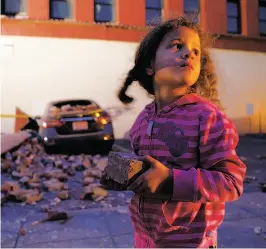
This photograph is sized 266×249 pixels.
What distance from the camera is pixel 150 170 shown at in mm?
892

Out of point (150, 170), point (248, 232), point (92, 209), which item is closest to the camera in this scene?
point (150, 170)

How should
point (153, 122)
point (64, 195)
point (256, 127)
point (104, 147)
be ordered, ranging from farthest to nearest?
point (104, 147)
point (256, 127)
point (64, 195)
point (153, 122)

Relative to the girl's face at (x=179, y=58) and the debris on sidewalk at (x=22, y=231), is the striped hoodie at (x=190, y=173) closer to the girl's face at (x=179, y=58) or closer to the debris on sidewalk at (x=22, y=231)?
the girl's face at (x=179, y=58)

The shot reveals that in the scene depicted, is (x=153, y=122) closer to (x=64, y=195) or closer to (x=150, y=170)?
(x=150, y=170)

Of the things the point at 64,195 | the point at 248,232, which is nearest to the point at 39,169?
the point at 64,195

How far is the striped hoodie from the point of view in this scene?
93 cm

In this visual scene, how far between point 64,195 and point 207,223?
2850mm

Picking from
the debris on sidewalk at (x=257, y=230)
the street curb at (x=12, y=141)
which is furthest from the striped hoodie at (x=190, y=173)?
the street curb at (x=12, y=141)

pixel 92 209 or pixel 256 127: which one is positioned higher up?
pixel 256 127

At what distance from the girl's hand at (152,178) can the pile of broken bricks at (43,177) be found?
9.16 feet

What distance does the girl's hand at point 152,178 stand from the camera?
34.9 inches

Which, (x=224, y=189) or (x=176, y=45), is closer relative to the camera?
(x=224, y=189)

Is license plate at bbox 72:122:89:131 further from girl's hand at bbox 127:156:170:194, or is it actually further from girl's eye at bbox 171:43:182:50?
girl's hand at bbox 127:156:170:194

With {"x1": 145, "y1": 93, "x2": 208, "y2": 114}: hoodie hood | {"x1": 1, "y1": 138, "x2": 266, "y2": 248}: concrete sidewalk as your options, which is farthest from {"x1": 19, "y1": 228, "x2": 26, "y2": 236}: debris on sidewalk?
{"x1": 145, "y1": 93, "x2": 208, "y2": 114}: hoodie hood
